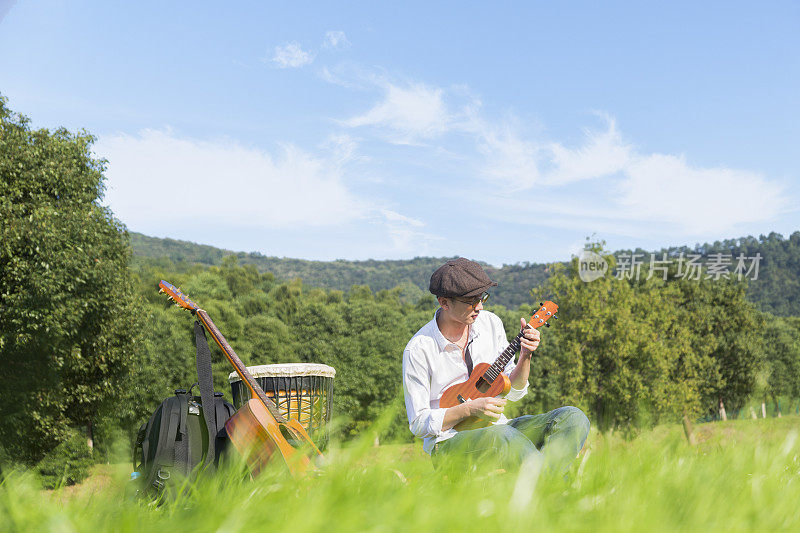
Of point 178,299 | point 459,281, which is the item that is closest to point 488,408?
point 459,281

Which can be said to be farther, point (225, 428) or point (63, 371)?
point (63, 371)

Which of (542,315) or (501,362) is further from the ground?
(542,315)

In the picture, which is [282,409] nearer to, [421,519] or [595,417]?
[421,519]

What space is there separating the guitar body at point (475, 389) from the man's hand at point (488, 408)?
0.34m

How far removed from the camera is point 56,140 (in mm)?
17156

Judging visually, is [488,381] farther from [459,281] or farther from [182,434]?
[182,434]

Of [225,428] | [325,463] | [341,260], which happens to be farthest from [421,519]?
[341,260]

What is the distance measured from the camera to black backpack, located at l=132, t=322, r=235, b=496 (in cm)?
495

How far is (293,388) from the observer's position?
25.6 feet

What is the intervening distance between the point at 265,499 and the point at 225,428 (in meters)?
3.97

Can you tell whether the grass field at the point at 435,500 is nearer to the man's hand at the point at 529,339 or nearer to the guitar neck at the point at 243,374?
Answer: the man's hand at the point at 529,339

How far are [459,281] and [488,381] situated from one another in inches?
27.5

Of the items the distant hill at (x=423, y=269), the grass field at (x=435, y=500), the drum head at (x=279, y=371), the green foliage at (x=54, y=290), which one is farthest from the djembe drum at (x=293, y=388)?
the distant hill at (x=423, y=269)

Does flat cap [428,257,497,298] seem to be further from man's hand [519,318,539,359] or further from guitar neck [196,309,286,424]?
guitar neck [196,309,286,424]
